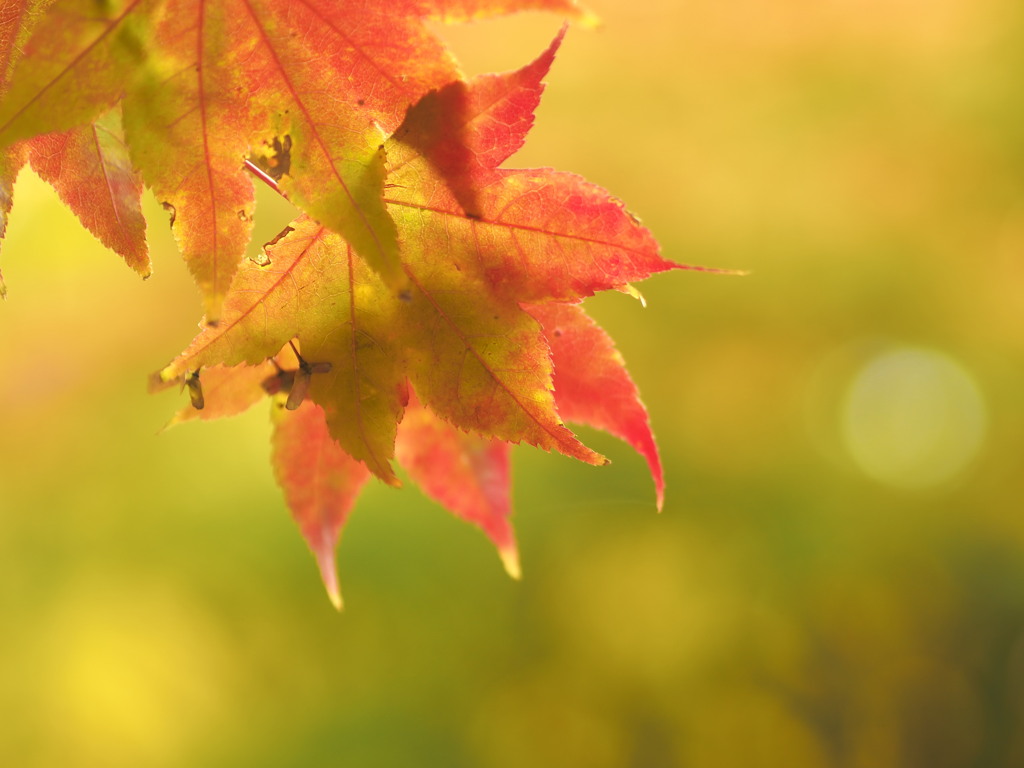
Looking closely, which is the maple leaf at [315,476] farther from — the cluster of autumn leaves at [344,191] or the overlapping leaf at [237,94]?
the overlapping leaf at [237,94]

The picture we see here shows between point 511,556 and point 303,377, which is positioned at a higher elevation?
point 303,377

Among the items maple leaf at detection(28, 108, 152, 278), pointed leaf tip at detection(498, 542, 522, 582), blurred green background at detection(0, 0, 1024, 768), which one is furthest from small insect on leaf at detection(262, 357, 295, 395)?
blurred green background at detection(0, 0, 1024, 768)

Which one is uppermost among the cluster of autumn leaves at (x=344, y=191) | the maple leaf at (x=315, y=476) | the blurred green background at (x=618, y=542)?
the cluster of autumn leaves at (x=344, y=191)

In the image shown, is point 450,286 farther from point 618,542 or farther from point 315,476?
point 618,542

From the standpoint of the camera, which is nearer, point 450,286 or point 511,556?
point 450,286

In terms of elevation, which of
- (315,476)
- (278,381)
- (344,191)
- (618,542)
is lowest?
(618,542)

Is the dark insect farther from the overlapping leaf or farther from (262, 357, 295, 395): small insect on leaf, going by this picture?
the overlapping leaf

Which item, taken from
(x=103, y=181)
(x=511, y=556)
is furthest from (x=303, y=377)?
(x=511, y=556)

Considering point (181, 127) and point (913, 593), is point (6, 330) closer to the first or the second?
point (181, 127)

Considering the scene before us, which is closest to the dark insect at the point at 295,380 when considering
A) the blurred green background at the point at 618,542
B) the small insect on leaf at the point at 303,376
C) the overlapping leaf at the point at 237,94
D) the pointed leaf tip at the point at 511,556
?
the small insect on leaf at the point at 303,376
